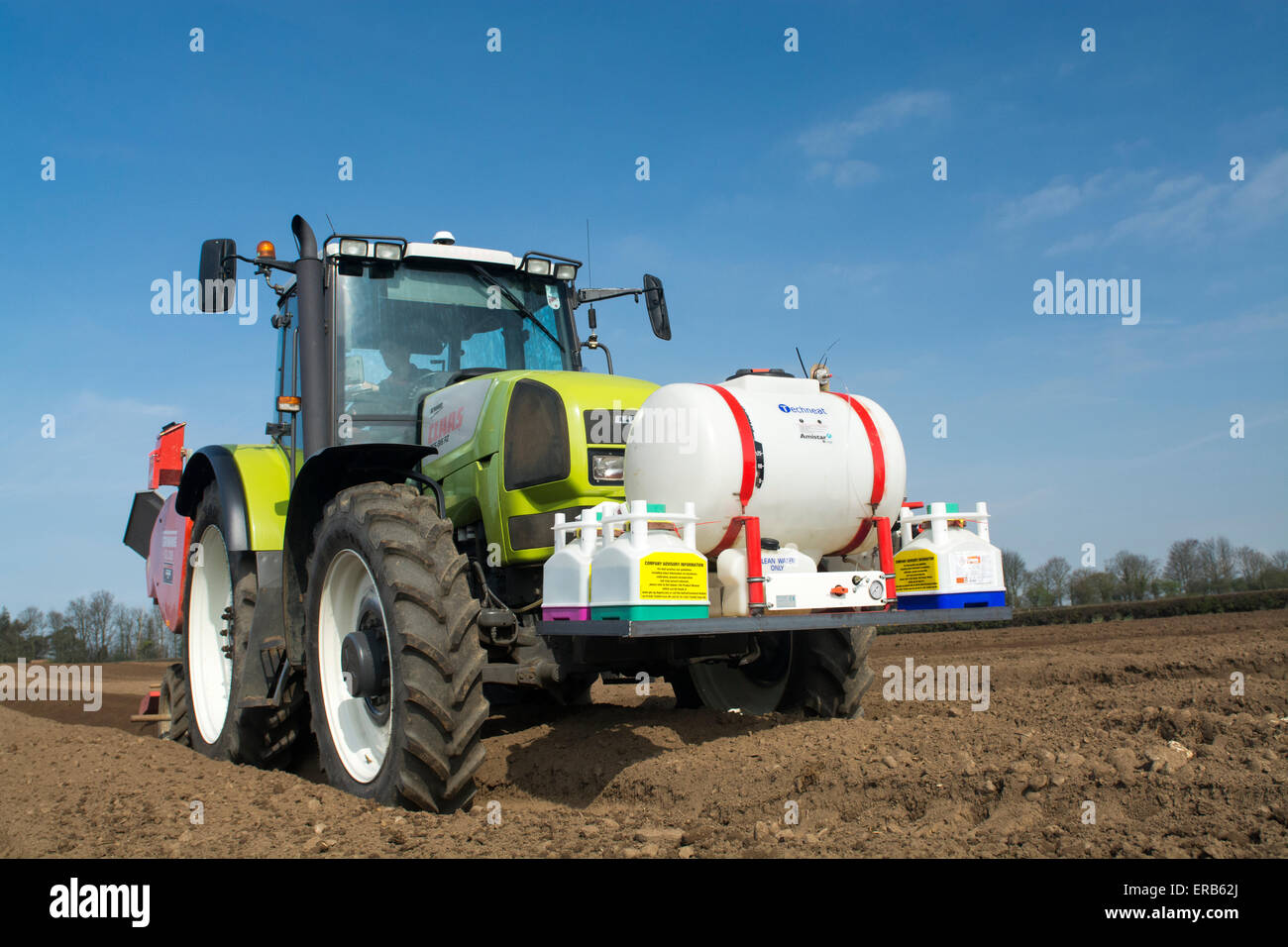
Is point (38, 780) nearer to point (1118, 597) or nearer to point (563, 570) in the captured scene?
point (563, 570)

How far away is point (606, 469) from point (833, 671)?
5.87ft

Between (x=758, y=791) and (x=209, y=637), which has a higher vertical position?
(x=209, y=637)

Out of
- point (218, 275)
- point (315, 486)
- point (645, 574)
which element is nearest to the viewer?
point (645, 574)

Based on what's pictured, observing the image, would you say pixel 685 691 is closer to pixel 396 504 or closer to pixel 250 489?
pixel 396 504

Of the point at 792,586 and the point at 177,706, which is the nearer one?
the point at 792,586

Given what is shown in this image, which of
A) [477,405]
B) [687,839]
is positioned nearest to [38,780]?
[477,405]

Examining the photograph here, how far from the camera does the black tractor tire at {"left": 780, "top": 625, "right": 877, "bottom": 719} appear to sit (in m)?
5.50

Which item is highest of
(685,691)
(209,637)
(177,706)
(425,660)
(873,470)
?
(873,470)

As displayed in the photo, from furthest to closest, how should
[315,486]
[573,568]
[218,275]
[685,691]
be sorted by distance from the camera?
1. [685,691]
2. [218,275]
3. [315,486]
4. [573,568]

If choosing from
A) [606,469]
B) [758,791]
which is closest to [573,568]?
[606,469]

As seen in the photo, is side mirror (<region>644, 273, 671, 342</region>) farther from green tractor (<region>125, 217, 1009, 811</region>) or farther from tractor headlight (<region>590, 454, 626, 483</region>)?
tractor headlight (<region>590, 454, 626, 483</region>)

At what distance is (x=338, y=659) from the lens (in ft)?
16.3

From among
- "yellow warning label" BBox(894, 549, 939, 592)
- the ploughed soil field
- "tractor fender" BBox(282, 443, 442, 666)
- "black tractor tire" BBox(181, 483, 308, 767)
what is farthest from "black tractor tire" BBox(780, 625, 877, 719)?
"black tractor tire" BBox(181, 483, 308, 767)

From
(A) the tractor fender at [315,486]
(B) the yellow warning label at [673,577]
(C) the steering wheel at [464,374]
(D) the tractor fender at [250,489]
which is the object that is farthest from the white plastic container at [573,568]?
(D) the tractor fender at [250,489]
